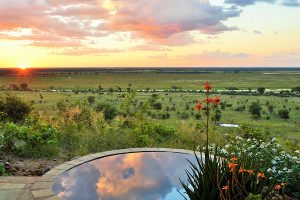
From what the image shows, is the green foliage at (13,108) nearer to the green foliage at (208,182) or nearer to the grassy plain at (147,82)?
the green foliage at (208,182)

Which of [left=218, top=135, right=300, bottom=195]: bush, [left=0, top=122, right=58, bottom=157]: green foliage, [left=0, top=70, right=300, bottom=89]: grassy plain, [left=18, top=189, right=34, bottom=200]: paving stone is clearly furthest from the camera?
[left=0, top=70, right=300, bottom=89]: grassy plain

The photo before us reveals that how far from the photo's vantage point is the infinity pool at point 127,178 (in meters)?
4.54

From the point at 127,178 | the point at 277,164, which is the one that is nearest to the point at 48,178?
the point at 127,178

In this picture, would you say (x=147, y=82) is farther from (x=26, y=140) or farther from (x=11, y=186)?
(x=11, y=186)

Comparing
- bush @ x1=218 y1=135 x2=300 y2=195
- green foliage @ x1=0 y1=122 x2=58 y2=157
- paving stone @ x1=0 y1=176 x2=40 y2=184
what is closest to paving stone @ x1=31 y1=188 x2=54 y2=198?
paving stone @ x1=0 y1=176 x2=40 y2=184

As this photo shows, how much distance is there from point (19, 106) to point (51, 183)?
23.1 feet

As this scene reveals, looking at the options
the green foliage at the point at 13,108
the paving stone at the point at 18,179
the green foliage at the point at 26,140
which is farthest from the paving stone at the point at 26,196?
the green foliage at the point at 13,108

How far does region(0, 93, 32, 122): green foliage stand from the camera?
11.2m

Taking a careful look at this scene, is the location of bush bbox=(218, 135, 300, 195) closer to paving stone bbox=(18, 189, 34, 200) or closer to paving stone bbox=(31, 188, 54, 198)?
paving stone bbox=(31, 188, 54, 198)

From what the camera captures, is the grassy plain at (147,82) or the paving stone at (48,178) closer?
the paving stone at (48,178)

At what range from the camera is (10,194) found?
498 centimetres

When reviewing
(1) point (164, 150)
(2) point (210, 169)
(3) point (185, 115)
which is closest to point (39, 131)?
(1) point (164, 150)

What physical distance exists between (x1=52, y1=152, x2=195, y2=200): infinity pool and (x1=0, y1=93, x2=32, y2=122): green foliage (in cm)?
619

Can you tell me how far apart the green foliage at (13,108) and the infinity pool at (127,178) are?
6186 mm
